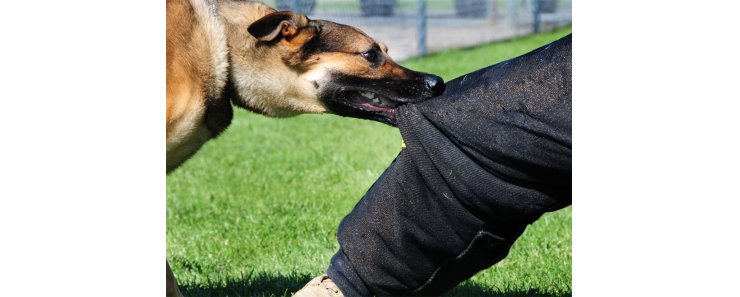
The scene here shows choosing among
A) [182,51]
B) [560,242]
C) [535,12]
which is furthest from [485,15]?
[182,51]

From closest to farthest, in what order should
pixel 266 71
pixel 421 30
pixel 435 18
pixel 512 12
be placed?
pixel 266 71
pixel 421 30
pixel 435 18
pixel 512 12

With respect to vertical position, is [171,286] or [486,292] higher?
[171,286]

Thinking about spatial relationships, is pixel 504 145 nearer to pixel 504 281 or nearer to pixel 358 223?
pixel 358 223

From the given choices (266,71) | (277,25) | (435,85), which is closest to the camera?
(435,85)

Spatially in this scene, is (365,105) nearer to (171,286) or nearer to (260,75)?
(260,75)

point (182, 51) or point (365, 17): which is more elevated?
point (182, 51)

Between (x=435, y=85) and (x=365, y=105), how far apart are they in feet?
1.31

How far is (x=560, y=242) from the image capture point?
16.0ft

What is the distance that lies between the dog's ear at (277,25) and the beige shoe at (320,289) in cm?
103

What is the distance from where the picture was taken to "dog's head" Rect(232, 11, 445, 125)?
3.97m

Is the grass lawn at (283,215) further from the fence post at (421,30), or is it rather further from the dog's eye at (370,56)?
the fence post at (421,30)

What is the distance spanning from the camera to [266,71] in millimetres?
4113

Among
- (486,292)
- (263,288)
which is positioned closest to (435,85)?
(486,292)

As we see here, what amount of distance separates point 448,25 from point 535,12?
2.11 m
